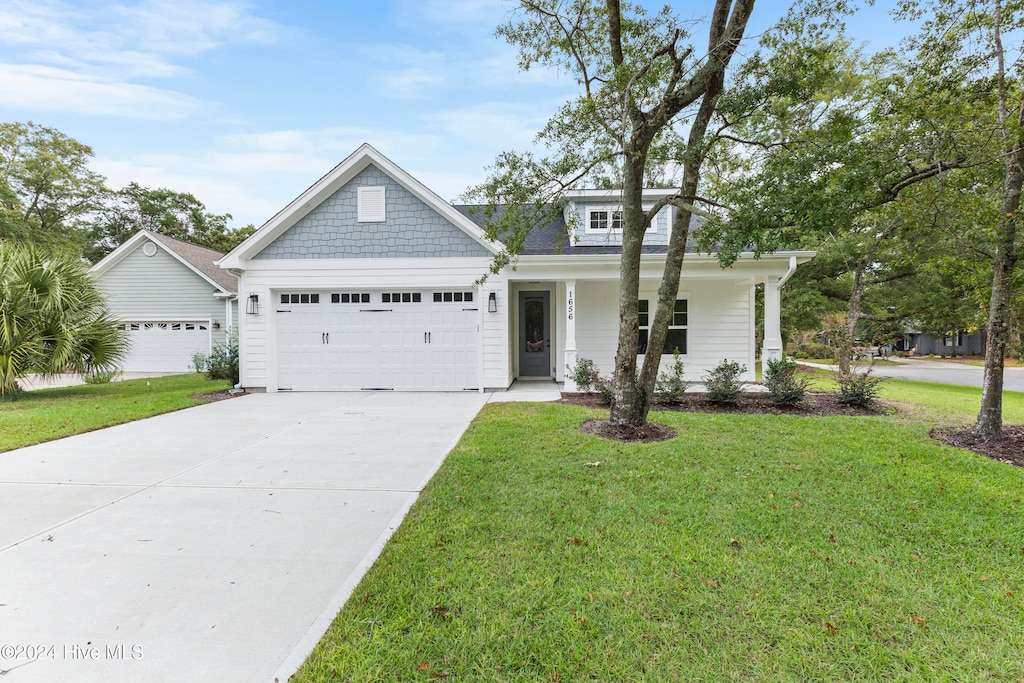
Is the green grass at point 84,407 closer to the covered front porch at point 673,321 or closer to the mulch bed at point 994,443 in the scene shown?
the covered front porch at point 673,321

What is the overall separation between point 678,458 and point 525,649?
133 inches

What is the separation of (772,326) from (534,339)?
5.55 m

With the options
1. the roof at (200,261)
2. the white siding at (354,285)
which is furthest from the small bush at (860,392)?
the roof at (200,261)

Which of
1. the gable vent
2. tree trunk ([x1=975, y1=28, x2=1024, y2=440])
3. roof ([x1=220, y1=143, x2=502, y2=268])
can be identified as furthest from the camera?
the gable vent

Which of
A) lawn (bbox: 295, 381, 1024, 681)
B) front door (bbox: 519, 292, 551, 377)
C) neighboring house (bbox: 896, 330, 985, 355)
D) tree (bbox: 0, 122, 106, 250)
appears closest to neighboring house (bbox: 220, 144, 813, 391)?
front door (bbox: 519, 292, 551, 377)

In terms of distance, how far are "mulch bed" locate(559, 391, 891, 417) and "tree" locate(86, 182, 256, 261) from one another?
96.2 feet

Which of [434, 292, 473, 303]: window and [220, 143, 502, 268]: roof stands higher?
[220, 143, 502, 268]: roof

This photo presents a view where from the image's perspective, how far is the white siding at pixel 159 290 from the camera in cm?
1547

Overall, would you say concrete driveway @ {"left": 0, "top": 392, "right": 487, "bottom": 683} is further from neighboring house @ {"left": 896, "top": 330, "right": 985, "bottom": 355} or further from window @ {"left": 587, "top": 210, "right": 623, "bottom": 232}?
neighboring house @ {"left": 896, "top": 330, "right": 985, "bottom": 355}

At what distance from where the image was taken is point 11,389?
9195mm

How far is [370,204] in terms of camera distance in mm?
10133

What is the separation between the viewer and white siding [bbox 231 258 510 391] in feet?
33.2

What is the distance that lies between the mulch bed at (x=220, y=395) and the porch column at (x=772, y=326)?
36.6ft

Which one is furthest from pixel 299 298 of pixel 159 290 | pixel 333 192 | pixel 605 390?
pixel 159 290
